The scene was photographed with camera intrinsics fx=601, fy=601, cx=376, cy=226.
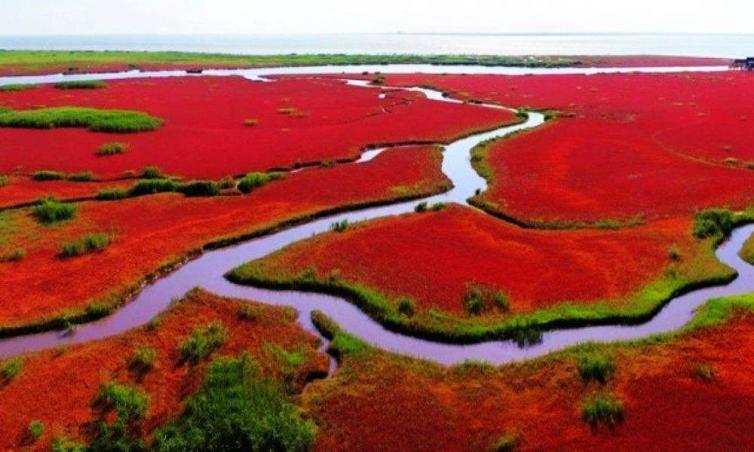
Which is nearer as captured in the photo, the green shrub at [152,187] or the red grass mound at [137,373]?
the red grass mound at [137,373]

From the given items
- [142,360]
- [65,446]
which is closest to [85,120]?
[142,360]

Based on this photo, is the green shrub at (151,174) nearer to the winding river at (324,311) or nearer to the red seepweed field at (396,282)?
the red seepweed field at (396,282)

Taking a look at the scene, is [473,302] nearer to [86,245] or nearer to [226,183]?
[86,245]

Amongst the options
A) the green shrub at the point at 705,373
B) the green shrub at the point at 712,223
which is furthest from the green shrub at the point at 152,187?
the green shrub at the point at 705,373

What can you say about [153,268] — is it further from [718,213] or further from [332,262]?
[718,213]

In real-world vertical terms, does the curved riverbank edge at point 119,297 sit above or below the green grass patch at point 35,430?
above

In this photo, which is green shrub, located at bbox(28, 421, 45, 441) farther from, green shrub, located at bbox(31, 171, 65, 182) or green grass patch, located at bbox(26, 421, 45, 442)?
green shrub, located at bbox(31, 171, 65, 182)

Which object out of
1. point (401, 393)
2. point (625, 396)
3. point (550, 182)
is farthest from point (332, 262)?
point (550, 182)

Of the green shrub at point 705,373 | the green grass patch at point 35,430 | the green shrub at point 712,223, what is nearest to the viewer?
the green grass patch at point 35,430
